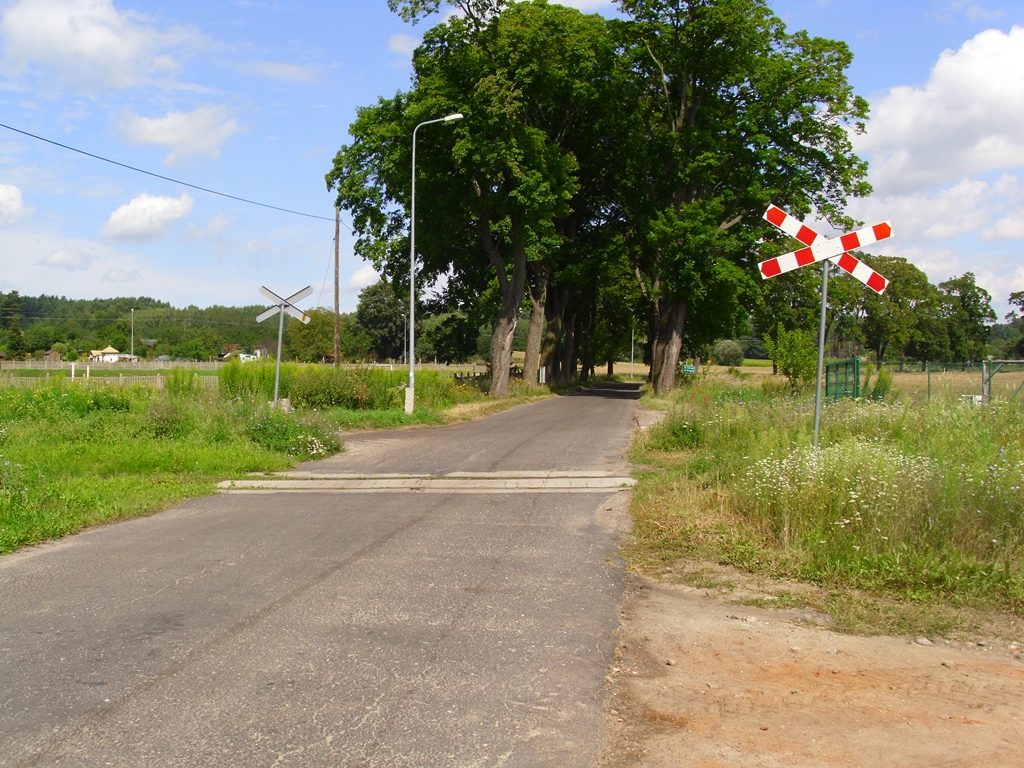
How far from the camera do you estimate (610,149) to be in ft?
133

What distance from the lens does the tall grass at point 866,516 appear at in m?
6.61

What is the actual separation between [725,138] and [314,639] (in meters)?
35.0

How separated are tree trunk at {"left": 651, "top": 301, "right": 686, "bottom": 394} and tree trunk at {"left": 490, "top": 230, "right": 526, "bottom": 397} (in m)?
7.75

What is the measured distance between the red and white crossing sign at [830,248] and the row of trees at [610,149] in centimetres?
2237

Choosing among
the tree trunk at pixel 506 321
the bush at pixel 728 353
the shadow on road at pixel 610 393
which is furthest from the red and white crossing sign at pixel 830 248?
the bush at pixel 728 353

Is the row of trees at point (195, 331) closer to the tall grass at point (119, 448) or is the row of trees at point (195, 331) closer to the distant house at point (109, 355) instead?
the distant house at point (109, 355)

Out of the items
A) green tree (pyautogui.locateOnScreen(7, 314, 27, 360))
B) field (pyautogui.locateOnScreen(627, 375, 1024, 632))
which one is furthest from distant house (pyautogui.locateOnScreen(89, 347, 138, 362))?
field (pyautogui.locateOnScreen(627, 375, 1024, 632))

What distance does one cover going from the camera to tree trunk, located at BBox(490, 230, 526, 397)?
3466 centimetres

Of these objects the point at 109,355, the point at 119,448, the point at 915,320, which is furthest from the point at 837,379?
the point at 109,355

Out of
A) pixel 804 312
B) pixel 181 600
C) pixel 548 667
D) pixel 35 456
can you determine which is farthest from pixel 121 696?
pixel 804 312

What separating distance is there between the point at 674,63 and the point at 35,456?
31518 mm

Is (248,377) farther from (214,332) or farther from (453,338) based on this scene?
(214,332)

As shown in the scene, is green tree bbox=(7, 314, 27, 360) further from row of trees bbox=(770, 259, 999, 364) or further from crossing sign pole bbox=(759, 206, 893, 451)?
crossing sign pole bbox=(759, 206, 893, 451)

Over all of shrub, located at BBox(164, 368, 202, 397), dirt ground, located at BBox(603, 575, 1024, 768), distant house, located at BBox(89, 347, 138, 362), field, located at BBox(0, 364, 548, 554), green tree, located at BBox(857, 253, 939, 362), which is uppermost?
green tree, located at BBox(857, 253, 939, 362)
